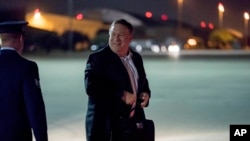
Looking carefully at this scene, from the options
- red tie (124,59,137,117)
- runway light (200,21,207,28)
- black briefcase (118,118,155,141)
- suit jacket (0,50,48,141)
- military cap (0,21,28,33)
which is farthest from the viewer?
runway light (200,21,207,28)

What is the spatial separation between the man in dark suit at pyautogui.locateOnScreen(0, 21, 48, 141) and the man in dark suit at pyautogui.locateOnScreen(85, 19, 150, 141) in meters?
0.65

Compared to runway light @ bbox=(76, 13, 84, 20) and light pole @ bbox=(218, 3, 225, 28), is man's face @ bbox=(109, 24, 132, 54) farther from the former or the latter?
light pole @ bbox=(218, 3, 225, 28)

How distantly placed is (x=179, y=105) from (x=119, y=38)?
865cm

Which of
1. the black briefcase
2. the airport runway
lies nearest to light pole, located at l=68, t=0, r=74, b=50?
the airport runway

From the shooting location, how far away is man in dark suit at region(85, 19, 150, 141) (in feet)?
14.5

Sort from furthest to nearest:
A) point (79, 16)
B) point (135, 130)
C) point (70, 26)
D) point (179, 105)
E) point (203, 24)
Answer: point (203, 24)
point (79, 16)
point (70, 26)
point (179, 105)
point (135, 130)

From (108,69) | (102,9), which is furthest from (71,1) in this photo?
(108,69)

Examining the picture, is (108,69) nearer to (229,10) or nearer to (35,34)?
(35,34)

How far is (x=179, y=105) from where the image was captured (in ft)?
42.9

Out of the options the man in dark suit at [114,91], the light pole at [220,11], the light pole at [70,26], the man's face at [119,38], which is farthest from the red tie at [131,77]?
the light pole at [220,11]

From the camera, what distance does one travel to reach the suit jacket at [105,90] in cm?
444

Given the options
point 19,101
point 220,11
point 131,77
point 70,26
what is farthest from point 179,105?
point 220,11

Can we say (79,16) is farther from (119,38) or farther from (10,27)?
(10,27)

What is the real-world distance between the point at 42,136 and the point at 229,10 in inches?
3137
